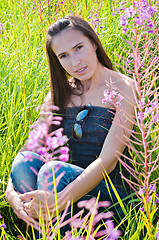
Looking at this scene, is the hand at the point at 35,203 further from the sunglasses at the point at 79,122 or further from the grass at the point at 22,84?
the sunglasses at the point at 79,122

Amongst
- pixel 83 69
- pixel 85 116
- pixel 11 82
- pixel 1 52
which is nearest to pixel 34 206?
pixel 85 116

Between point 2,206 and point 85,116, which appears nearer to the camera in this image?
point 2,206

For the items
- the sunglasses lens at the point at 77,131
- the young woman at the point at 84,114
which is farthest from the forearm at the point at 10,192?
the sunglasses lens at the point at 77,131

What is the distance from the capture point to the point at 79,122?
209cm

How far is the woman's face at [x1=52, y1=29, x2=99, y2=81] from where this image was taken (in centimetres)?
200

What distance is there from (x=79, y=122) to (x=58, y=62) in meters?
0.43

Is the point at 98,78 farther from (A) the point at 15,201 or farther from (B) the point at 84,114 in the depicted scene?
(A) the point at 15,201

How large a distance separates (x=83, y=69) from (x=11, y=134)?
589 millimetres

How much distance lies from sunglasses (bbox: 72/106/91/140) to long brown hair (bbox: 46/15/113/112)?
193mm

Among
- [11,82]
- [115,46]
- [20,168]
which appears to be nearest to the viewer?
[20,168]

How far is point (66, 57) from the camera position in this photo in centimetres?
206

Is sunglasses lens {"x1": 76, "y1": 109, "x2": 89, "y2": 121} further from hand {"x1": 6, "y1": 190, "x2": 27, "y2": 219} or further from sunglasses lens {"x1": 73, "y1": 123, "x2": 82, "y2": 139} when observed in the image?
hand {"x1": 6, "y1": 190, "x2": 27, "y2": 219}

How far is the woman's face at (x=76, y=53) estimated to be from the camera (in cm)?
200

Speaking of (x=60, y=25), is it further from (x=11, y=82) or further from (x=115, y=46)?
(x=115, y=46)
